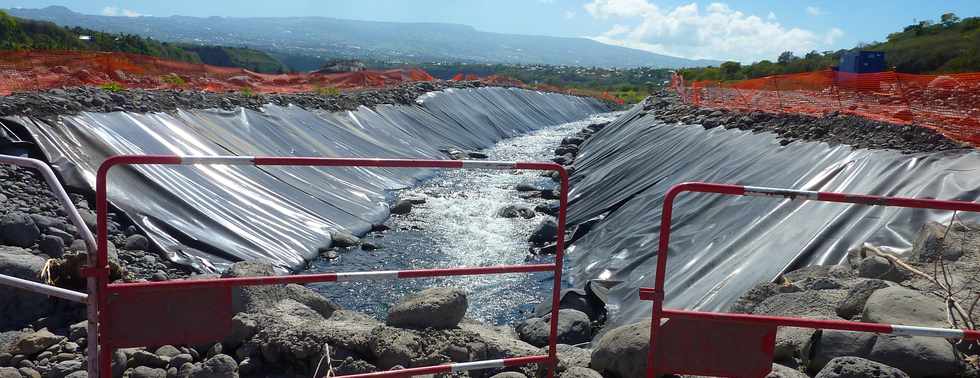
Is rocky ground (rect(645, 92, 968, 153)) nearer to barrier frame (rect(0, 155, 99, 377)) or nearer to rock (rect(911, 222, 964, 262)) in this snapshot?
rock (rect(911, 222, 964, 262))

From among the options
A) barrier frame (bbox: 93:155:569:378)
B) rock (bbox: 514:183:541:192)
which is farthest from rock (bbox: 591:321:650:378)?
rock (bbox: 514:183:541:192)

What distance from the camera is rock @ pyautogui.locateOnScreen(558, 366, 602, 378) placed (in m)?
4.95

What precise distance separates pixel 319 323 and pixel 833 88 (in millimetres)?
19515

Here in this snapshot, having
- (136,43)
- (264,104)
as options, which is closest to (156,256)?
(264,104)

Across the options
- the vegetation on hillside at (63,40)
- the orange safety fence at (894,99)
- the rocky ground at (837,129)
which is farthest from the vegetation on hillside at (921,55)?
the vegetation on hillside at (63,40)

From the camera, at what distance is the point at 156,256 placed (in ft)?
29.2

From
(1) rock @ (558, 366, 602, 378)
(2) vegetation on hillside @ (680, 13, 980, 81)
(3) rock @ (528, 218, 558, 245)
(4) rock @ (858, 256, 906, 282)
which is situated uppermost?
(2) vegetation on hillside @ (680, 13, 980, 81)

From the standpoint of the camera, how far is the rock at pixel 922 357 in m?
4.26

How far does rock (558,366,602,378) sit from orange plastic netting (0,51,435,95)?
14369mm

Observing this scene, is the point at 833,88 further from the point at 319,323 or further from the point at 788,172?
the point at 319,323

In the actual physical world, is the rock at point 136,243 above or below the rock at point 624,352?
below

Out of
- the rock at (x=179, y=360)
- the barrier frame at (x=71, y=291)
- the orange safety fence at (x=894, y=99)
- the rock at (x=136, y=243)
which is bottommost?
the rock at (x=136, y=243)

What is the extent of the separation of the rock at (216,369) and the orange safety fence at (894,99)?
10.2 m

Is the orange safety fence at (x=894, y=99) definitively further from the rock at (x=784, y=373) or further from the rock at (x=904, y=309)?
the rock at (x=784, y=373)
